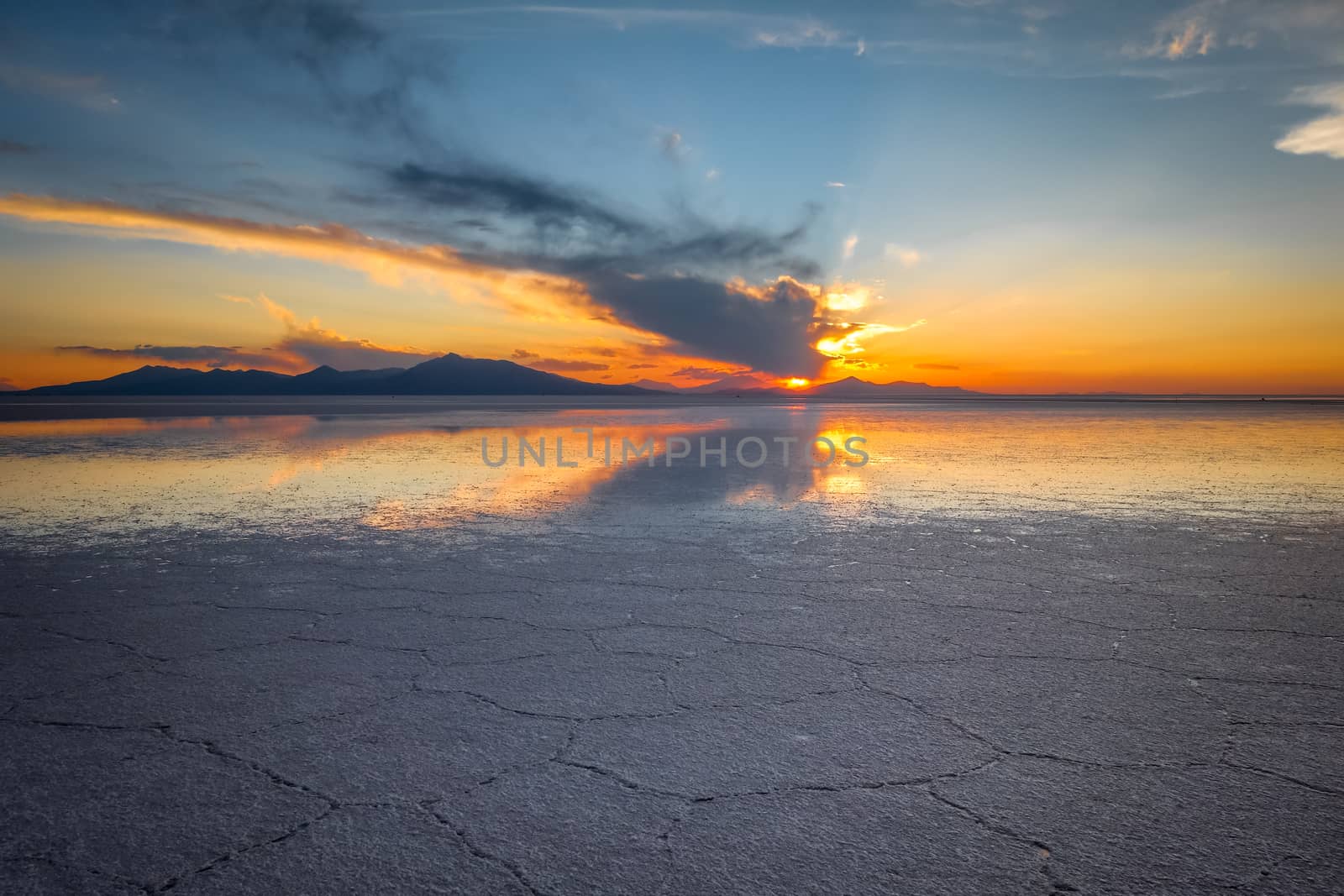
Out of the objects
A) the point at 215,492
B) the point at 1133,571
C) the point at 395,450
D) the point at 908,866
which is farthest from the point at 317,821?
the point at 395,450

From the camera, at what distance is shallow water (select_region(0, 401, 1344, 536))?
740cm

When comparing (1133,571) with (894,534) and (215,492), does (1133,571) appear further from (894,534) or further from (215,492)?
(215,492)

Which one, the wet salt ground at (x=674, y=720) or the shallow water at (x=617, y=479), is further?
the shallow water at (x=617, y=479)

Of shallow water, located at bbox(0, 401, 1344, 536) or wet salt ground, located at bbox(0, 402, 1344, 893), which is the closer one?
wet salt ground, located at bbox(0, 402, 1344, 893)

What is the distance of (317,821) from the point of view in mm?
2234

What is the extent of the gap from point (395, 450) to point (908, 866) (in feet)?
43.4

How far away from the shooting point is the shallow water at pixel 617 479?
24.3ft

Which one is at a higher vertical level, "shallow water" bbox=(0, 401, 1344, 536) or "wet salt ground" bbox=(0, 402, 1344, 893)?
"shallow water" bbox=(0, 401, 1344, 536)

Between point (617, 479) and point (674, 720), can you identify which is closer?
point (674, 720)

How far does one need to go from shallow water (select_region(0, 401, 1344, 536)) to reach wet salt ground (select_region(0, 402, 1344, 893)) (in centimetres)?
180

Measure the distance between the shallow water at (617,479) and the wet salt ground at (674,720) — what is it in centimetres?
180

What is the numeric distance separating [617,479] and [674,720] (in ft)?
23.7

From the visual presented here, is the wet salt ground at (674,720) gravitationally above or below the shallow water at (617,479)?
below

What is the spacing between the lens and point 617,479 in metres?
10.0
